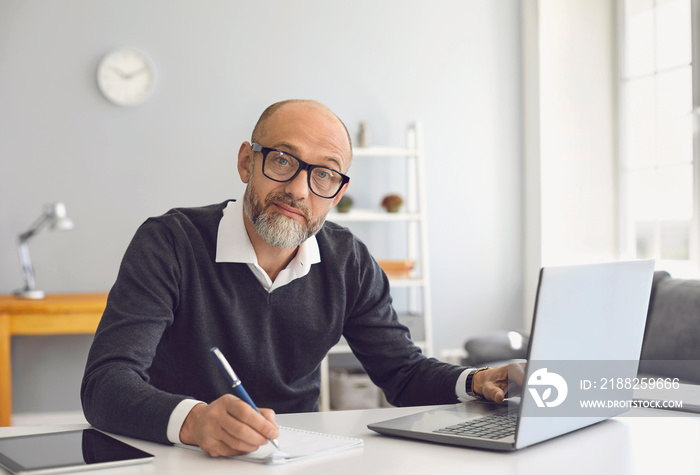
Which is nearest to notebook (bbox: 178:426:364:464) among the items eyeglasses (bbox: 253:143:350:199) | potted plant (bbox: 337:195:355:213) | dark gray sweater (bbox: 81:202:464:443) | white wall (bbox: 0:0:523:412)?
dark gray sweater (bbox: 81:202:464:443)

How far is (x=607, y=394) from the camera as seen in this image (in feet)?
3.67

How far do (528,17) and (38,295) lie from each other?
3.17 meters

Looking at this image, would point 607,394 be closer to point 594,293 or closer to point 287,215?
point 594,293

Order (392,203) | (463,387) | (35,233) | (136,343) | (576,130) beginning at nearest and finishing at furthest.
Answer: (136,343), (463,387), (35,233), (392,203), (576,130)

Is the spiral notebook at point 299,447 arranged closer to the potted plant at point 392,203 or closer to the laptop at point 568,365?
the laptop at point 568,365

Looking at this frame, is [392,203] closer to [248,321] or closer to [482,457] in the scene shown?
[248,321]

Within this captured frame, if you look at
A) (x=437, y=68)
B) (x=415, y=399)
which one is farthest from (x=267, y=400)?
(x=437, y=68)

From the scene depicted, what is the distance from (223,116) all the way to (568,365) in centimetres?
334

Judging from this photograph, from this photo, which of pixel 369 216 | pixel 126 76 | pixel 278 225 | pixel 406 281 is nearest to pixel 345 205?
pixel 369 216

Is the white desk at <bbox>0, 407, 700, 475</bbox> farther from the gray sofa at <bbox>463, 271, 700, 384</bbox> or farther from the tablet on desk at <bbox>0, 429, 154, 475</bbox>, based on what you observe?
the gray sofa at <bbox>463, 271, 700, 384</bbox>

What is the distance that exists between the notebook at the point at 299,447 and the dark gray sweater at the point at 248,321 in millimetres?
321

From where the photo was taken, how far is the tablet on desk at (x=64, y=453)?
2.84 ft

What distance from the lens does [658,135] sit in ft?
12.7

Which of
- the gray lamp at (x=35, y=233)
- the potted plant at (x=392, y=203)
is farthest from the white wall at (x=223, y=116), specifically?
the potted plant at (x=392, y=203)
